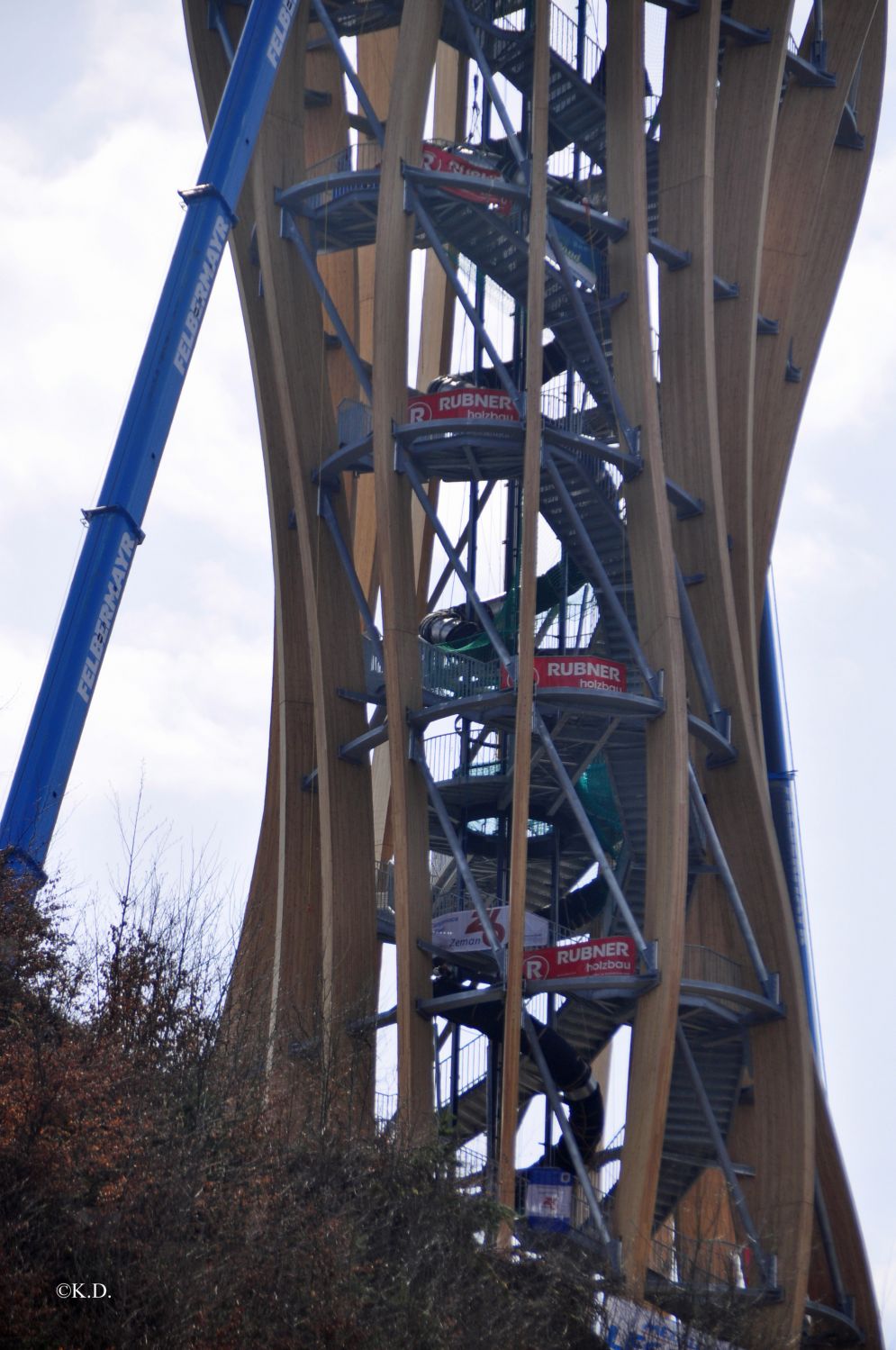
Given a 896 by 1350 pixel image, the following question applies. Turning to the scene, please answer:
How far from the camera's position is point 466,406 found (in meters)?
34.2

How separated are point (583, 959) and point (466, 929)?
2.28 meters

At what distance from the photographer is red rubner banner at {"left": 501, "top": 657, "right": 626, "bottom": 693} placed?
3300 cm

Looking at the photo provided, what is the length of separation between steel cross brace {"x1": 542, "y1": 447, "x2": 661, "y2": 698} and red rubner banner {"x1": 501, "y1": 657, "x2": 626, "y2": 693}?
47 cm

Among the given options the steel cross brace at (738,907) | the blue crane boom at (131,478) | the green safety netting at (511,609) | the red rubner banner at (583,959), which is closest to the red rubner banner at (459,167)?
the blue crane boom at (131,478)

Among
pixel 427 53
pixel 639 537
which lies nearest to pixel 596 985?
pixel 639 537

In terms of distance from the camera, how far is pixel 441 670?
35.1 meters

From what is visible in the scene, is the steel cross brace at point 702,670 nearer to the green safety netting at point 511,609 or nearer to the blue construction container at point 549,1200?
the green safety netting at point 511,609

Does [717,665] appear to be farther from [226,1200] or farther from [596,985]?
[226,1200]

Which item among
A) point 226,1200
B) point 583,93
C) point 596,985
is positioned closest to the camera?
point 226,1200

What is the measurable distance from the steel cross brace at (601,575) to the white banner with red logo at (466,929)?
455 cm

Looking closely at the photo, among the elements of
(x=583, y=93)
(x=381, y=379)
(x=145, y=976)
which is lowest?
(x=145, y=976)

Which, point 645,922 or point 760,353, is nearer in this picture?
point 645,922

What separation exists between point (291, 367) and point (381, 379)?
2450 mm

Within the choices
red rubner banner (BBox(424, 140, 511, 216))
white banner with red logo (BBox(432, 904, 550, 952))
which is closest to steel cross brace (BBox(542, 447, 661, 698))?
white banner with red logo (BBox(432, 904, 550, 952))
